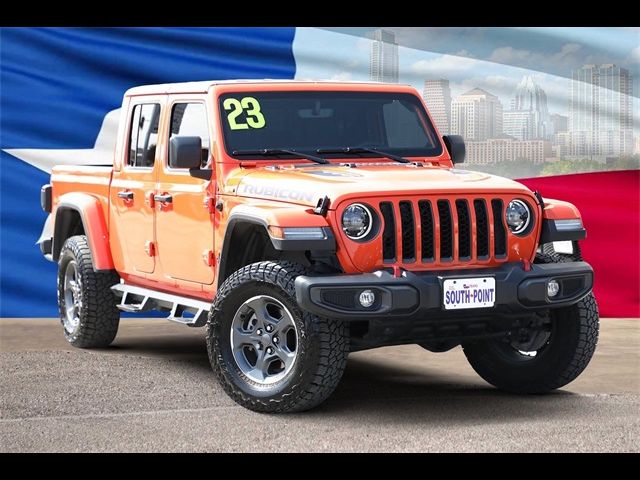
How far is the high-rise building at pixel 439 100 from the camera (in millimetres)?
11648

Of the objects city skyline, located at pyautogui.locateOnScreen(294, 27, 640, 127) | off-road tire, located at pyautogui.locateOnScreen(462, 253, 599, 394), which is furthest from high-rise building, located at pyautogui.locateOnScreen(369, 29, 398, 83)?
off-road tire, located at pyautogui.locateOnScreen(462, 253, 599, 394)

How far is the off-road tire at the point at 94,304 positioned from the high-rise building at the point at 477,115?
12.0ft

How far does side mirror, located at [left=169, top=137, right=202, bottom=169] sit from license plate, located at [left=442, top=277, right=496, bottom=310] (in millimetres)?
1921

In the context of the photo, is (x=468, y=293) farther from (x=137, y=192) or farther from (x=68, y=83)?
(x=68, y=83)

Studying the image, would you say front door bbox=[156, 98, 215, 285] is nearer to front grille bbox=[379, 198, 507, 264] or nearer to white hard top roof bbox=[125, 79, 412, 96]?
white hard top roof bbox=[125, 79, 412, 96]

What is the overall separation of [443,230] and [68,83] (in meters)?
5.74

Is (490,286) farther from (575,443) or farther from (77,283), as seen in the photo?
(77,283)

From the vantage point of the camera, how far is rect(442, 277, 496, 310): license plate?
7.09 meters

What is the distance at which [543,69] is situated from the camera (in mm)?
11766

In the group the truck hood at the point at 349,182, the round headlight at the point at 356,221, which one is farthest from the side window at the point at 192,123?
the round headlight at the point at 356,221

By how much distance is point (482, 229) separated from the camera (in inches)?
292

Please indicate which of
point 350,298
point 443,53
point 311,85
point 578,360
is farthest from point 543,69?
point 350,298

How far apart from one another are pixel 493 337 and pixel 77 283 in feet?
12.6

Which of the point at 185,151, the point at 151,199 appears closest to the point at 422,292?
the point at 185,151
